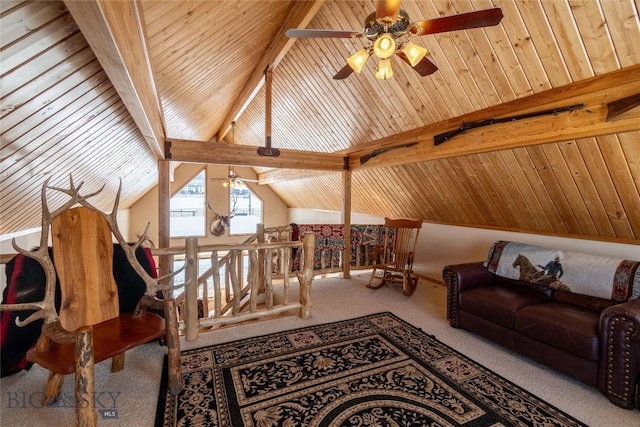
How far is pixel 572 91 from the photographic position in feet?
7.96

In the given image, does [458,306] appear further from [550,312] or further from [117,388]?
[117,388]

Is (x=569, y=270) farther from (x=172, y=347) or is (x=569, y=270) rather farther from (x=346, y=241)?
(x=172, y=347)

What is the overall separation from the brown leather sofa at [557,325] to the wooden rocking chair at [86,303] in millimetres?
2687

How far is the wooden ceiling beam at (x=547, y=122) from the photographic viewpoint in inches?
86.1

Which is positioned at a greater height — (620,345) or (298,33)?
(298,33)

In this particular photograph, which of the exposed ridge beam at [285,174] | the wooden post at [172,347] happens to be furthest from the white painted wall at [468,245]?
the wooden post at [172,347]

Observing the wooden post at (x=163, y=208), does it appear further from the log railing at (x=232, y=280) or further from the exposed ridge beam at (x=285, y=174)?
the exposed ridge beam at (x=285, y=174)

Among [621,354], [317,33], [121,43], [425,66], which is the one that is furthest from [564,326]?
[121,43]

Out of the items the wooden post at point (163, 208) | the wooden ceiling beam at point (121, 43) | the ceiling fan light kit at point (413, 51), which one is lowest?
the wooden post at point (163, 208)

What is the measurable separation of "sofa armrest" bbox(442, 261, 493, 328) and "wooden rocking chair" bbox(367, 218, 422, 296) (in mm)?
1037

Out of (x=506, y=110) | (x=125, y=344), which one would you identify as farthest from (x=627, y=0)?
(x=125, y=344)

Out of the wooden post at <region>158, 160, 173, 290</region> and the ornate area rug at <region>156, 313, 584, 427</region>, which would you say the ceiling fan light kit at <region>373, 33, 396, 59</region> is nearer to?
the ornate area rug at <region>156, 313, 584, 427</region>

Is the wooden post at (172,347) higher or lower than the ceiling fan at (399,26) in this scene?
lower

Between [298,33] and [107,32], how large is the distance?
3.82 ft
